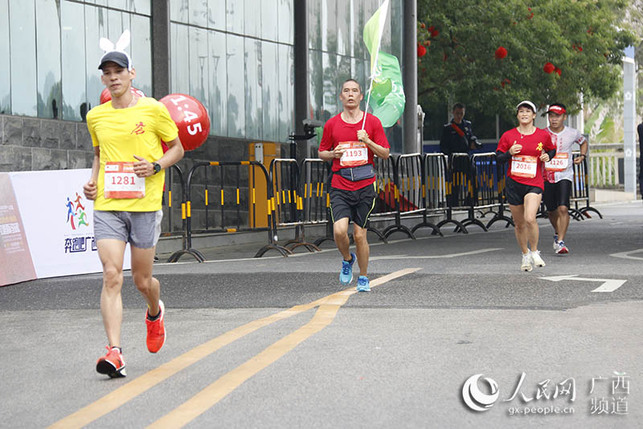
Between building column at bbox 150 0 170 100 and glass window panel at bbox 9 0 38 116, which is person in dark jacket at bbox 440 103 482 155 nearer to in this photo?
building column at bbox 150 0 170 100

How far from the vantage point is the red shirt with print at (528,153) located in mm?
13078

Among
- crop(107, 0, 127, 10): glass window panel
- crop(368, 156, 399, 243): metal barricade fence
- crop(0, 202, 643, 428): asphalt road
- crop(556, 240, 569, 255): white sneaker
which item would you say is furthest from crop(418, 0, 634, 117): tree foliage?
crop(0, 202, 643, 428): asphalt road

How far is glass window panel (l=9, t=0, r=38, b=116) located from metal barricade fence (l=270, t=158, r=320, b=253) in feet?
12.8

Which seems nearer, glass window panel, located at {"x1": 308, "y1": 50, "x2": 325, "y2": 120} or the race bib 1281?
the race bib 1281

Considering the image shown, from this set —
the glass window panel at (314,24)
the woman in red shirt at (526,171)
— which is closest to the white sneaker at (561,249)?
the woman in red shirt at (526,171)

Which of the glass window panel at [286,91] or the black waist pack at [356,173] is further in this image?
the glass window panel at [286,91]

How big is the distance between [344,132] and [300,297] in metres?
1.66

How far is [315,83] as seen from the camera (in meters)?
24.9

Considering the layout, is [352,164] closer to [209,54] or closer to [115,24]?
[115,24]

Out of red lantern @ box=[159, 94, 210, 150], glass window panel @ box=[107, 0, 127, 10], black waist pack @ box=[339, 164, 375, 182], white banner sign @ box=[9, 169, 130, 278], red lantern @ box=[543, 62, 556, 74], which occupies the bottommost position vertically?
white banner sign @ box=[9, 169, 130, 278]

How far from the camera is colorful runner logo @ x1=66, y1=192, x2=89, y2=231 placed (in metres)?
13.9

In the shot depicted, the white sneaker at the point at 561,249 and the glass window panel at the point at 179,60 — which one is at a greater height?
the glass window panel at the point at 179,60

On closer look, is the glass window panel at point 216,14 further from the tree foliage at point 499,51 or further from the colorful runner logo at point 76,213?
the tree foliage at point 499,51

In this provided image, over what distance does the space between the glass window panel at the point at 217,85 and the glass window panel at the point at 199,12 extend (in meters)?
0.33
